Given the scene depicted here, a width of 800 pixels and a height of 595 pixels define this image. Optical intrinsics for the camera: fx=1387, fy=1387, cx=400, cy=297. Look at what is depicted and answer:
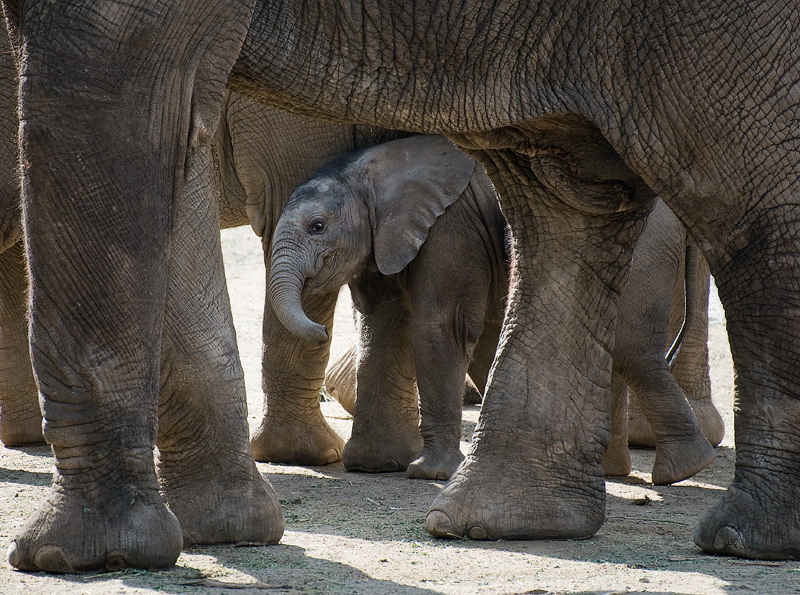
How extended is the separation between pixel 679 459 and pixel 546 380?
1626 millimetres

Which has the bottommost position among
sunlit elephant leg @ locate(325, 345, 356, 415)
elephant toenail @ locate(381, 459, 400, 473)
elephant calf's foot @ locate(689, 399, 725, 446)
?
elephant toenail @ locate(381, 459, 400, 473)

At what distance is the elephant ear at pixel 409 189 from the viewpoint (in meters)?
5.84

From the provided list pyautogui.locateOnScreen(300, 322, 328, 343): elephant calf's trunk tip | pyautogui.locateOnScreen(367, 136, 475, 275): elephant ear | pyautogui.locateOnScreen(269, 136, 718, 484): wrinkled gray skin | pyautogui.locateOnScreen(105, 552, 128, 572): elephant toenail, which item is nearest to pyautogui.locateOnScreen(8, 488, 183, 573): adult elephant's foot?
pyautogui.locateOnScreen(105, 552, 128, 572): elephant toenail

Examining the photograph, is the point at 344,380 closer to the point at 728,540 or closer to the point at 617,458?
the point at 617,458

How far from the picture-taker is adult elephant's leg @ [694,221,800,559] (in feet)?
11.9

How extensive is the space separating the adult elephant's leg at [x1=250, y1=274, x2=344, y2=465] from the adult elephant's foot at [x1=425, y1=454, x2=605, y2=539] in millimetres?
1984

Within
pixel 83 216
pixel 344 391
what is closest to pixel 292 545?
pixel 83 216

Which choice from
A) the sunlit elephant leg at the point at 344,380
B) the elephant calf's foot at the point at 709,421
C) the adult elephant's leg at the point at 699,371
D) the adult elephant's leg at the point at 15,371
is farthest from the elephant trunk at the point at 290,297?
the elephant calf's foot at the point at 709,421

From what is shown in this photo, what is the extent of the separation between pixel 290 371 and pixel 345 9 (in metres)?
2.90

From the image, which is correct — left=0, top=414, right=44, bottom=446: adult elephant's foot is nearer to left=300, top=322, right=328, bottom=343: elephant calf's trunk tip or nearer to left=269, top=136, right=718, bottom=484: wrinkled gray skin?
left=269, top=136, right=718, bottom=484: wrinkled gray skin

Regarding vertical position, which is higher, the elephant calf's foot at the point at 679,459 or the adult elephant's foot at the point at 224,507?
the elephant calf's foot at the point at 679,459

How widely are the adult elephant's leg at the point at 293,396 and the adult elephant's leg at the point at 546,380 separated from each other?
194cm

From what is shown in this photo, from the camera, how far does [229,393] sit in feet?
12.1

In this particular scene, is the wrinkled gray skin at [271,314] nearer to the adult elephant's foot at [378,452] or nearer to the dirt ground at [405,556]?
the adult elephant's foot at [378,452]
